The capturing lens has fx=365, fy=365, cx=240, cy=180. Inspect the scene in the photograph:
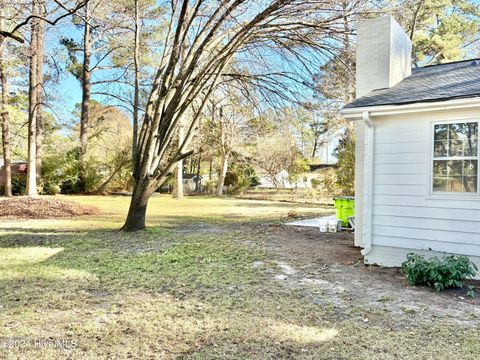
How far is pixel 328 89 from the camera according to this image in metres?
Answer: 9.80

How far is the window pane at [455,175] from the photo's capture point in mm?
5191

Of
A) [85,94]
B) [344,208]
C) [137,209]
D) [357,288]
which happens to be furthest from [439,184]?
[85,94]

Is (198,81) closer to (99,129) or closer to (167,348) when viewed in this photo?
(167,348)

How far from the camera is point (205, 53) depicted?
966 cm

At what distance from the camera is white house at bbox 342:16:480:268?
5195mm

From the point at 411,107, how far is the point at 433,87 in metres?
0.94

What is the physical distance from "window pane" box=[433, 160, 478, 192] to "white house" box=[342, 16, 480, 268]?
0.04 ft

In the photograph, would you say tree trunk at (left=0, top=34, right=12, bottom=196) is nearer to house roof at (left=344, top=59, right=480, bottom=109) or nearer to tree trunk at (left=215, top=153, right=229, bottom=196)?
tree trunk at (left=215, top=153, right=229, bottom=196)

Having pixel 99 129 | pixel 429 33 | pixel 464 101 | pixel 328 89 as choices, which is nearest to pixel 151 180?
pixel 328 89

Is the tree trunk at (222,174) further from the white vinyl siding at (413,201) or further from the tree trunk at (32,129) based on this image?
the white vinyl siding at (413,201)

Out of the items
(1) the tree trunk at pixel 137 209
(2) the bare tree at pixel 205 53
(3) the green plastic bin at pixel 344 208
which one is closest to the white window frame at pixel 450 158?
(3) the green plastic bin at pixel 344 208

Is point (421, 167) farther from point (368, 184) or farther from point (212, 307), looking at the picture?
point (212, 307)

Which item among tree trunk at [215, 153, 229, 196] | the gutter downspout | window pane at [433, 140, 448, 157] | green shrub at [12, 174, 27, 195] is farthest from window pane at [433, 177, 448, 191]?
green shrub at [12, 174, 27, 195]

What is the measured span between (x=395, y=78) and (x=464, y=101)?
6.93 ft
